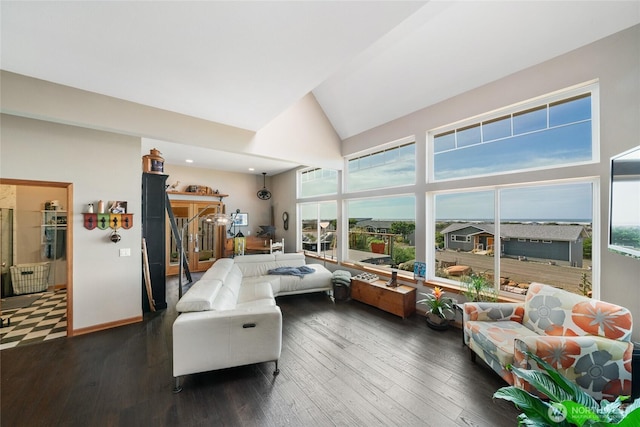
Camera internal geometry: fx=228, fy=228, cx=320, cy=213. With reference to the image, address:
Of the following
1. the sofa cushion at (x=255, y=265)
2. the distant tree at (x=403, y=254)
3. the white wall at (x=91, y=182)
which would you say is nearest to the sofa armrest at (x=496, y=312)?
the distant tree at (x=403, y=254)

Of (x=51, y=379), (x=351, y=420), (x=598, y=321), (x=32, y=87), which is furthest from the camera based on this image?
(x=32, y=87)

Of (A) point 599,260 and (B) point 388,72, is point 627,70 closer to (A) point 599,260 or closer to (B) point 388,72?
(A) point 599,260

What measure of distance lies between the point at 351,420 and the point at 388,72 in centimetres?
430

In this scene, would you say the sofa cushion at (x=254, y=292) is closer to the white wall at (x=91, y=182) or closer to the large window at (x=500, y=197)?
the white wall at (x=91, y=182)

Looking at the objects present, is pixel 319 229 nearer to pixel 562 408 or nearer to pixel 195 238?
pixel 195 238

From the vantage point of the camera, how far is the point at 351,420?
1.72 m

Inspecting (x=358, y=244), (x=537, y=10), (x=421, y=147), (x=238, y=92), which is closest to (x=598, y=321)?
(x=421, y=147)

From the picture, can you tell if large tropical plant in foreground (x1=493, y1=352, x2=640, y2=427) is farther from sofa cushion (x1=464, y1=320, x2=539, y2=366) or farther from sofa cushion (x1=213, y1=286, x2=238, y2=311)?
sofa cushion (x1=213, y1=286, x2=238, y2=311)

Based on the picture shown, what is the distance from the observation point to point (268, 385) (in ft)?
6.82

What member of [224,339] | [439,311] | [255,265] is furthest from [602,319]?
[255,265]

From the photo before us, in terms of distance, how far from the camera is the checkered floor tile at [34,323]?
9.18ft

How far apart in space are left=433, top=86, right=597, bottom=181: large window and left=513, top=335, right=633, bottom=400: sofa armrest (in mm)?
1873

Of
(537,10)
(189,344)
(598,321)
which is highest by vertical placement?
(537,10)

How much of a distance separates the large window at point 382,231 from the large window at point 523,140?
931 millimetres
